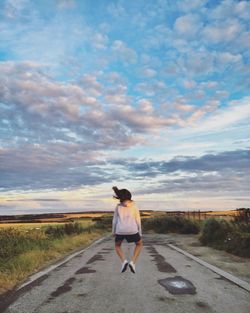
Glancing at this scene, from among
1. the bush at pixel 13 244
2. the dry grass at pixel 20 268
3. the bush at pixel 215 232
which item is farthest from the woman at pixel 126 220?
the bush at pixel 215 232

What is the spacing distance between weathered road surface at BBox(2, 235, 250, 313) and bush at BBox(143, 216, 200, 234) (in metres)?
26.8

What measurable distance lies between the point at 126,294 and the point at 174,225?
1426 inches

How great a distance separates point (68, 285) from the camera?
9086 millimetres

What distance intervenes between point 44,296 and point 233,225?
16.1 m

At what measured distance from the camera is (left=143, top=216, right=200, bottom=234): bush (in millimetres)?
38000

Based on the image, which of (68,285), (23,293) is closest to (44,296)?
(23,293)

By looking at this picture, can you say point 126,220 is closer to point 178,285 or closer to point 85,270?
point 178,285

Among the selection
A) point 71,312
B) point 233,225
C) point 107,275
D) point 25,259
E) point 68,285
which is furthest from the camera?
point 233,225

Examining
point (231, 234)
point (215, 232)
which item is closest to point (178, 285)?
point (231, 234)

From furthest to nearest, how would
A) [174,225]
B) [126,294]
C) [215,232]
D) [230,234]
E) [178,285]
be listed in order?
[174,225] < [215,232] < [230,234] < [178,285] < [126,294]

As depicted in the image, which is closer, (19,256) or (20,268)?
(20,268)

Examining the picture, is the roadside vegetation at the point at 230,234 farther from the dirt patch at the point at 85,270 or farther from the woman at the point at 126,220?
the woman at the point at 126,220

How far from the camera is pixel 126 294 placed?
791cm

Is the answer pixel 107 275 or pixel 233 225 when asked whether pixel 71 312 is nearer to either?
pixel 107 275
